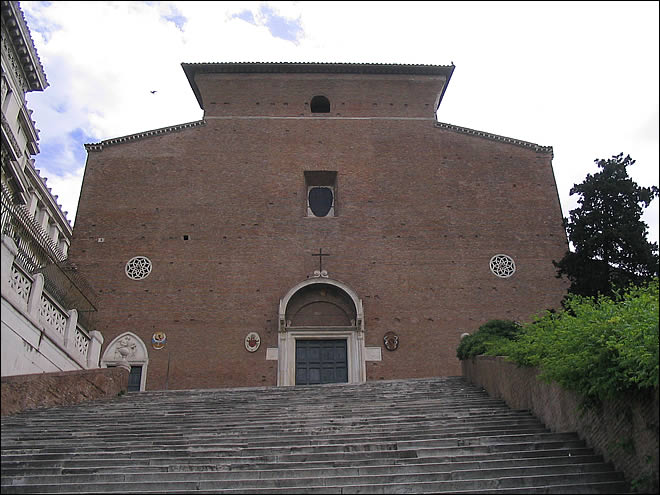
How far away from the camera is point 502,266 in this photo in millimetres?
16438

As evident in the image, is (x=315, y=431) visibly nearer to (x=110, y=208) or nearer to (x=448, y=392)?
(x=448, y=392)

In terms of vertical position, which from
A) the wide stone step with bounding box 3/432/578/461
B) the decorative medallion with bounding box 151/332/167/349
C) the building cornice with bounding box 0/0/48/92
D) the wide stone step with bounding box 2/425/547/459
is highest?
the building cornice with bounding box 0/0/48/92

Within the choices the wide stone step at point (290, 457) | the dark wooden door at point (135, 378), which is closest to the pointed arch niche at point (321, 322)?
the dark wooden door at point (135, 378)

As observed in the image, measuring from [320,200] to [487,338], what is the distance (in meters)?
7.95

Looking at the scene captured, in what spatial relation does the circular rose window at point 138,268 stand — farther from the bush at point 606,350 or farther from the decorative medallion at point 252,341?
the bush at point 606,350

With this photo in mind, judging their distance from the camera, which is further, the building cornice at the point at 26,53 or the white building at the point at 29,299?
the building cornice at the point at 26,53

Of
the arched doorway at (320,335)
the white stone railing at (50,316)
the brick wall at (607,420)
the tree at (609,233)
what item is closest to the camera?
the brick wall at (607,420)

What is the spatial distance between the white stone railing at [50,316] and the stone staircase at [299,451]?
149cm

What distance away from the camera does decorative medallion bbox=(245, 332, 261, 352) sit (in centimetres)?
1530

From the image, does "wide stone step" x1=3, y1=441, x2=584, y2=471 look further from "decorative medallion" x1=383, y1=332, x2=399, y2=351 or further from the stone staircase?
"decorative medallion" x1=383, y1=332, x2=399, y2=351

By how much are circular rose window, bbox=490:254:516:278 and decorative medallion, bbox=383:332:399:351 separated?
3.26 metres

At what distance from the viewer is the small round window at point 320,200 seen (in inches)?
695

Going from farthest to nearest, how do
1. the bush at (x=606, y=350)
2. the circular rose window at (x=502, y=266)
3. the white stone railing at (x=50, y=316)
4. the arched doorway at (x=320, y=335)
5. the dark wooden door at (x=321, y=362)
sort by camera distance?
the circular rose window at (x=502, y=266)
the dark wooden door at (x=321, y=362)
the arched doorway at (x=320, y=335)
the white stone railing at (x=50, y=316)
the bush at (x=606, y=350)

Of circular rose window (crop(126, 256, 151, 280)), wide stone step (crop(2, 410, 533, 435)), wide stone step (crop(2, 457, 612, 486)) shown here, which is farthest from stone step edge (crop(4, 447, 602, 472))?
circular rose window (crop(126, 256, 151, 280))
